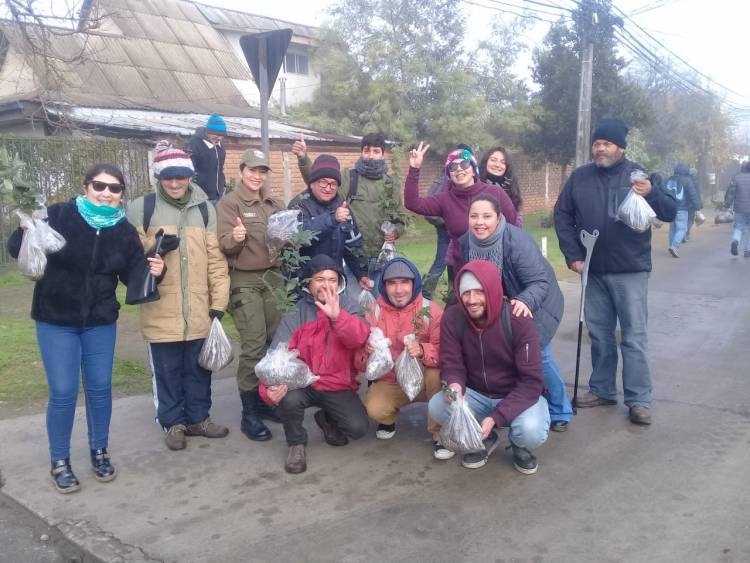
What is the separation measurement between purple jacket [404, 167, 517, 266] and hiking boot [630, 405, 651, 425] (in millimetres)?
1606

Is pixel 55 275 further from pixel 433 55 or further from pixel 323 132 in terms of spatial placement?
pixel 433 55

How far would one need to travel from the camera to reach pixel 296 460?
4367mm

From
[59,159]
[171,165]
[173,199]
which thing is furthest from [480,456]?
[59,159]

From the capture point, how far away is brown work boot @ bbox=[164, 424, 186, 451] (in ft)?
15.3

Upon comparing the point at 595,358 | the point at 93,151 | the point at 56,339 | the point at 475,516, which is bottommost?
the point at 475,516

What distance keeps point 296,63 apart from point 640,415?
77.4 ft

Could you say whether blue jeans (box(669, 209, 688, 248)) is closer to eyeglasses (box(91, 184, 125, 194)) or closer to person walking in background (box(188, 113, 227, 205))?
person walking in background (box(188, 113, 227, 205))

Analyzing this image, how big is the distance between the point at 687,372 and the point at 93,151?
9206 millimetres

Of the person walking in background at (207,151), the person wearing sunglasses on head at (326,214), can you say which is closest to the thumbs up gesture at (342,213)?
the person wearing sunglasses on head at (326,214)

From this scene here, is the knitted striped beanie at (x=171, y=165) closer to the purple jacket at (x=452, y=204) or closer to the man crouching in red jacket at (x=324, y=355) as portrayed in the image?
the man crouching in red jacket at (x=324, y=355)

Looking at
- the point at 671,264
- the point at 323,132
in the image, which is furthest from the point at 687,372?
the point at 323,132

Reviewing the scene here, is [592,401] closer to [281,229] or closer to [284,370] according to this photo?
[284,370]

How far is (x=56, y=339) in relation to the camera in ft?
12.9

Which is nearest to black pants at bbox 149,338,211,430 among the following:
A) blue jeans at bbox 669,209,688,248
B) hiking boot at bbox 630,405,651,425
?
hiking boot at bbox 630,405,651,425
